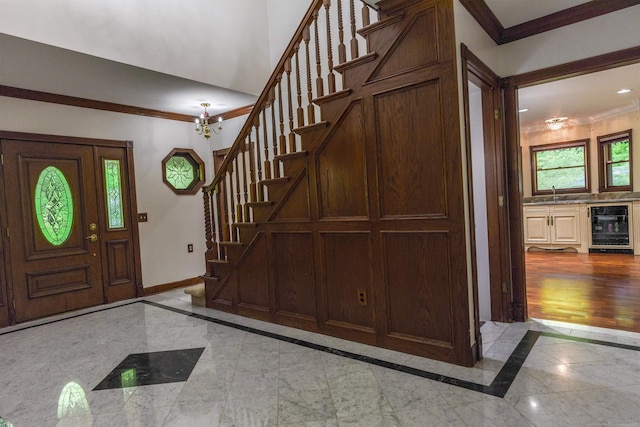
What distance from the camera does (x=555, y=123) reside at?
6.74 meters

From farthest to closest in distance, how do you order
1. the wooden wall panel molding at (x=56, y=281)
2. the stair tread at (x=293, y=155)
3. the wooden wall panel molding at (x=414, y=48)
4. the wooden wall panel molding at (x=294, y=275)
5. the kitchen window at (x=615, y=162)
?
1. the kitchen window at (x=615, y=162)
2. the wooden wall panel molding at (x=56, y=281)
3. the wooden wall panel molding at (x=294, y=275)
4. the stair tread at (x=293, y=155)
5. the wooden wall panel molding at (x=414, y=48)

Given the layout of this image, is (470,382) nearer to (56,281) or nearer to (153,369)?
(153,369)

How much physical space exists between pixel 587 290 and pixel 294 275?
3.32 meters

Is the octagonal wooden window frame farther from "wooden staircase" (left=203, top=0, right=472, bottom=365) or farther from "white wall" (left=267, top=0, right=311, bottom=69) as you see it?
"wooden staircase" (left=203, top=0, right=472, bottom=365)

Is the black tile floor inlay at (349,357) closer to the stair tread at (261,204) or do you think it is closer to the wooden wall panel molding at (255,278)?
the wooden wall panel molding at (255,278)

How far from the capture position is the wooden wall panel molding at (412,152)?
231cm

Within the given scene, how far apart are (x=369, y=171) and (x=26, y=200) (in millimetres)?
3878

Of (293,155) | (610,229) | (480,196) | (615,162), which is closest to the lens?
(293,155)

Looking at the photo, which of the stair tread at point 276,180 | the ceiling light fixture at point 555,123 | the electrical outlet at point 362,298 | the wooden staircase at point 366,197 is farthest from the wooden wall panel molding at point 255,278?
the ceiling light fixture at point 555,123

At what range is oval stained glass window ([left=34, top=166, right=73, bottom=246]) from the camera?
4.05m

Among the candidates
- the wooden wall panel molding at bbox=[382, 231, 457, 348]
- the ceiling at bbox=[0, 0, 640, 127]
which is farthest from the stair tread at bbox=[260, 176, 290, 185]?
the ceiling at bbox=[0, 0, 640, 127]

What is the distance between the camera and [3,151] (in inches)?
149

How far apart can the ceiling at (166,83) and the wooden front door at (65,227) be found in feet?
2.48

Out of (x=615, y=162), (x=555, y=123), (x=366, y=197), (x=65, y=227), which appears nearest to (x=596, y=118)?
(x=555, y=123)
